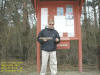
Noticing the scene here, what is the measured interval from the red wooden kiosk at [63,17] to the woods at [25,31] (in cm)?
160

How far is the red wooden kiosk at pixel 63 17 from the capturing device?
3.83m

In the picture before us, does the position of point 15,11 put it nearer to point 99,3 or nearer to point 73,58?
point 73,58

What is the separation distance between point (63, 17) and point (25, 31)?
258 centimetres

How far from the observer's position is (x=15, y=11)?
228 inches

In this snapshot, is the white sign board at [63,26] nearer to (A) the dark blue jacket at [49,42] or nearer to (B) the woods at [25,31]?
(A) the dark blue jacket at [49,42]

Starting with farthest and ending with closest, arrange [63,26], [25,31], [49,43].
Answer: [25,31] < [63,26] < [49,43]

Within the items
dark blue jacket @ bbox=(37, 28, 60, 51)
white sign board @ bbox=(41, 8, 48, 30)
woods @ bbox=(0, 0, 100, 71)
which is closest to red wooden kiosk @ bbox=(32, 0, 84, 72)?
white sign board @ bbox=(41, 8, 48, 30)

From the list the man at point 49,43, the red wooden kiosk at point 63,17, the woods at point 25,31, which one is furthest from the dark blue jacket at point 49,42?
the woods at point 25,31

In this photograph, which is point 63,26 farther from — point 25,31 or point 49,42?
point 25,31

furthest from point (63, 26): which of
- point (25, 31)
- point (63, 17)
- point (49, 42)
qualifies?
point (25, 31)

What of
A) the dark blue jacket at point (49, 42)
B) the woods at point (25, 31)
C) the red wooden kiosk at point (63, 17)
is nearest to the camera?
the dark blue jacket at point (49, 42)

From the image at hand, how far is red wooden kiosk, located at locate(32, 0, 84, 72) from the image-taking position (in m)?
3.83

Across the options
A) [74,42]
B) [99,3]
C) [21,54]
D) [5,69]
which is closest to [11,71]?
[5,69]

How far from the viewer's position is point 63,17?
390 centimetres
